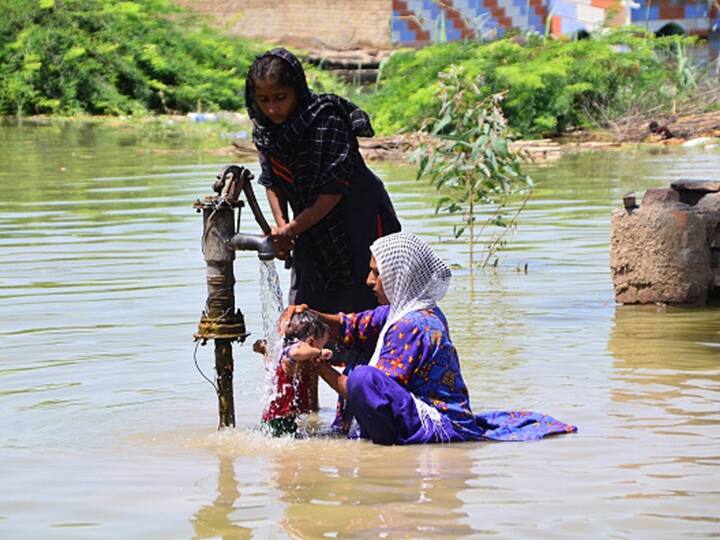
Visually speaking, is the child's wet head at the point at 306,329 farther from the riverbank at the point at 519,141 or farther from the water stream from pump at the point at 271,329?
the riverbank at the point at 519,141

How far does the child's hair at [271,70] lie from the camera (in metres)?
4.86

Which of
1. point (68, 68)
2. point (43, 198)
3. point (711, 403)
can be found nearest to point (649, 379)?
point (711, 403)

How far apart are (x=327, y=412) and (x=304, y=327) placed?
999mm

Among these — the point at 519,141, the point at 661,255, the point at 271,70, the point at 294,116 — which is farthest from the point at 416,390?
the point at 519,141

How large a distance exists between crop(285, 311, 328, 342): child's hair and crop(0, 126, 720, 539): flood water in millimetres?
419

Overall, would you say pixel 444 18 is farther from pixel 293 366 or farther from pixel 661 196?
pixel 293 366

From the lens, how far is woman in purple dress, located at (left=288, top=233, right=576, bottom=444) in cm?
477

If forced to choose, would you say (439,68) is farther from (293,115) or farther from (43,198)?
(293,115)

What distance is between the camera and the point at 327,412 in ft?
19.0

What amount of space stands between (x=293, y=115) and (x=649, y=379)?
214cm

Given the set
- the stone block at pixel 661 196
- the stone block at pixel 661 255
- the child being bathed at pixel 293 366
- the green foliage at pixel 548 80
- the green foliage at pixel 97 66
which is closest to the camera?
the child being bathed at pixel 293 366

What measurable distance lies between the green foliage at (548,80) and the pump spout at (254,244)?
1283cm

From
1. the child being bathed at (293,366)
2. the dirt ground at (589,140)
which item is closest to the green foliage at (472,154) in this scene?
the child being bathed at (293,366)

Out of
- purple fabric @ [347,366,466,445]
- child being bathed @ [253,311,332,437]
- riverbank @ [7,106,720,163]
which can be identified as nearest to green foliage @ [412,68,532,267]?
child being bathed @ [253,311,332,437]
